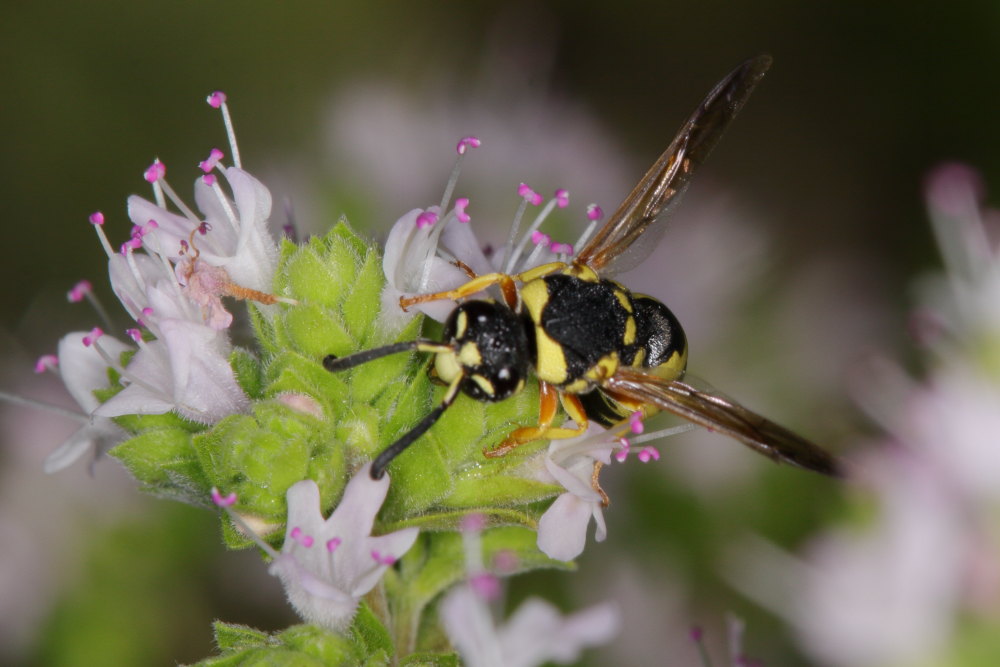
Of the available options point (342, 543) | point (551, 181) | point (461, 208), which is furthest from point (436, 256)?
point (551, 181)

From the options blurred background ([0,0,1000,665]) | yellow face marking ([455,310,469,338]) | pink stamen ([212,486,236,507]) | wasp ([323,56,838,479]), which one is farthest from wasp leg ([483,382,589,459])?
blurred background ([0,0,1000,665])

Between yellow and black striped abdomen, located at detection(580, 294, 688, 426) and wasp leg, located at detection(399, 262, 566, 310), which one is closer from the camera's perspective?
wasp leg, located at detection(399, 262, 566, 310)

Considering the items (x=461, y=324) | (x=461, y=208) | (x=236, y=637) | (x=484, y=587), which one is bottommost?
(x=236, y=637)

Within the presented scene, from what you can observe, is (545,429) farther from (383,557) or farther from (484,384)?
(383,557)

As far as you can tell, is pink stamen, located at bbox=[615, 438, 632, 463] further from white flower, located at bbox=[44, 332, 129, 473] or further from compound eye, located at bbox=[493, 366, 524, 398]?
white flower, located at bbox=[44, 332, 129, 473]

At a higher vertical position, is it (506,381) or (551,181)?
(506,381)

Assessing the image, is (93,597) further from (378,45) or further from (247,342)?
(378,45)

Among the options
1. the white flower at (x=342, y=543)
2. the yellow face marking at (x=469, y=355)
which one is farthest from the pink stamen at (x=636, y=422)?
the white flower at (x=342, y=543)

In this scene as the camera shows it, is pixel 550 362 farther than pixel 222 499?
→ Yes
